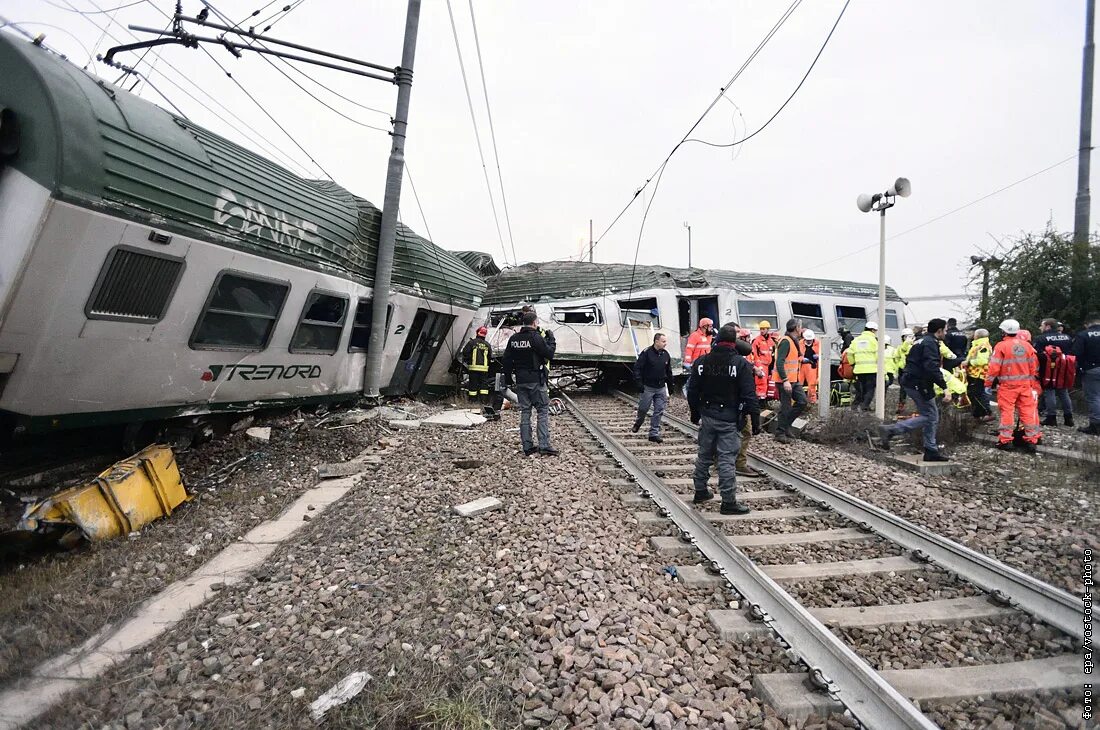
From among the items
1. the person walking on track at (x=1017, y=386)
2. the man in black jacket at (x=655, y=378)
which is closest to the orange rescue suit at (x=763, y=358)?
the man in black jacket at (x=655, y=378)

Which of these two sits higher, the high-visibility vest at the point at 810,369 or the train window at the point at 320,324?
the high-visibility vest at the point at 810,369

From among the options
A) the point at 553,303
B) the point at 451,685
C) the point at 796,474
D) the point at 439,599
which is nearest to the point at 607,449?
the point at 796,474

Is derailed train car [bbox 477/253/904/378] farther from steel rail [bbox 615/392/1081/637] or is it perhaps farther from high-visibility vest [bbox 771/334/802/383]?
steel rail [bbox 615/392/1081/637]

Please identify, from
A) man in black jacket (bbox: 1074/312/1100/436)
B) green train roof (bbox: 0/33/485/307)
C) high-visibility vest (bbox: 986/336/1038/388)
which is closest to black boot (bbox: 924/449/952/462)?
high-visibility vest (bbox: 986/336/1038/388)

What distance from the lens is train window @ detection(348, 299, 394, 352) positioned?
27.7ft

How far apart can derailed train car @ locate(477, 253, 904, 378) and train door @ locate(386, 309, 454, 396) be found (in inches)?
63.9

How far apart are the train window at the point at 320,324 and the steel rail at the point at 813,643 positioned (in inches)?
213

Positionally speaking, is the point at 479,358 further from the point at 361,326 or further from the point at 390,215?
the point at 390,215

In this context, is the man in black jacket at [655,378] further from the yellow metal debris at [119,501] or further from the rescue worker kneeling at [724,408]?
the yellow metal debris at [119,501]

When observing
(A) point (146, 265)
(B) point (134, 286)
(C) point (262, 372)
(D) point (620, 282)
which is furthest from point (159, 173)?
(D) point (620, 282)

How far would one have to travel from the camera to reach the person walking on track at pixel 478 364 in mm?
11086

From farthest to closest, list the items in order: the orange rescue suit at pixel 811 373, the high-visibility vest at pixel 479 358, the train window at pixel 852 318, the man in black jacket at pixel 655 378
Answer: the train window at pixel 852 318, the high-visibility vest at pixel 479 358, the orange rescue suit at pixel 811 373, the man in black jacket at pixel 655 378

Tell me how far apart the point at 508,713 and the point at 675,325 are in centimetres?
1235

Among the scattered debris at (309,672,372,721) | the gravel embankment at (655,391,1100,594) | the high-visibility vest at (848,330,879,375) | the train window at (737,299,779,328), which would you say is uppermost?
the train window at (737,299,779,328)
